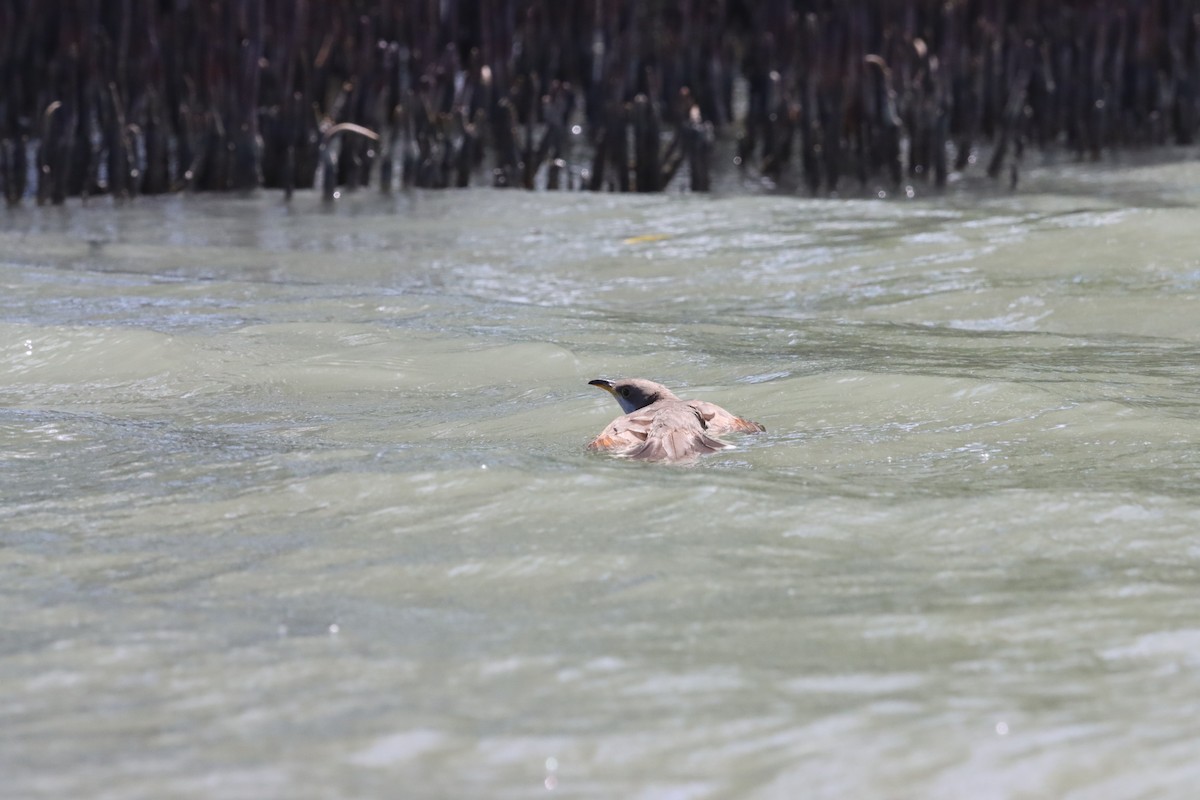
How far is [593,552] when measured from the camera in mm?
3674

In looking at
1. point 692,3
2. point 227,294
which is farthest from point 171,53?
point 227,294

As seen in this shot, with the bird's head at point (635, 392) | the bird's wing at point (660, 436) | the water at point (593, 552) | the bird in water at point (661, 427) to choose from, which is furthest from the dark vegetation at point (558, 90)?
the bird's wing at point (660, 436)

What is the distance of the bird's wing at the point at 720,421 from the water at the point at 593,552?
2.5 inches

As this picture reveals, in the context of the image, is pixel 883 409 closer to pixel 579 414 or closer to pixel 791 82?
pixel 579 414

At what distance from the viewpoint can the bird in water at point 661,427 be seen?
447cm

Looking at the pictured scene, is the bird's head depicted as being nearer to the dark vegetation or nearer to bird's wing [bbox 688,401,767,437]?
bird's wing [bbox 688,401,767,437]

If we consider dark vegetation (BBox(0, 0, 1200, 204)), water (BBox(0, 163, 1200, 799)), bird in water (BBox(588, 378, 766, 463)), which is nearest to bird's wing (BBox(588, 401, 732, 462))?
bird in water (BBox(588, 378, 766, 463))

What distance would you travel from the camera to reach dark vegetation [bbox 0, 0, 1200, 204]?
1195cm

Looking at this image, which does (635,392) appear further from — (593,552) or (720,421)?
(593,552)

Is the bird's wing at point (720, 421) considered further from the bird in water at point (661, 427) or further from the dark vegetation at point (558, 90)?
the dark vegetation at point (558, 90)

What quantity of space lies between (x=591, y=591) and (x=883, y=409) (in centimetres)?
209

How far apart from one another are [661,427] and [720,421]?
401mm

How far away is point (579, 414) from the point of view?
543 centimetres

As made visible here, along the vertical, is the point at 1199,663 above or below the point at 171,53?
below
